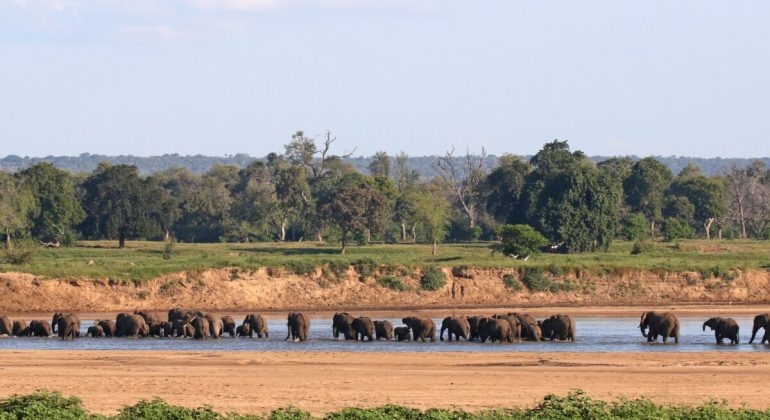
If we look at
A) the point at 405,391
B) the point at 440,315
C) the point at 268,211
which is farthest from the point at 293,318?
the point at 268,211

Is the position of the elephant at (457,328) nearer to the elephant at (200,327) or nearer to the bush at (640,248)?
the elephant at (200,327)

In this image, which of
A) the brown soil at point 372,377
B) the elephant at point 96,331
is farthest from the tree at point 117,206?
the brown soil at point 372,377

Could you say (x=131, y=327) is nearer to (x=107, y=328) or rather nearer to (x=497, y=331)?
(x=107, y=328)

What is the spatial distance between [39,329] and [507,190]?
57.8 metres

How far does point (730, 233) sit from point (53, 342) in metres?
77.6

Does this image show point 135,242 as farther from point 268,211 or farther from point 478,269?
point 478,269

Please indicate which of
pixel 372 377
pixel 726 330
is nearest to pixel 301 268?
pixel 726 330

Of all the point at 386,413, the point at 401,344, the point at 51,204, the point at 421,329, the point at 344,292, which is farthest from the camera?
the point at 51,204

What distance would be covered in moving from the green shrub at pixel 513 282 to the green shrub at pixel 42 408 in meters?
44.8

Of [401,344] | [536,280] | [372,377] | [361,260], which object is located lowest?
[372,377]

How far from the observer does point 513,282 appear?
217 ft

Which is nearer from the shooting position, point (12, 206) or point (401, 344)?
point (401, 344)

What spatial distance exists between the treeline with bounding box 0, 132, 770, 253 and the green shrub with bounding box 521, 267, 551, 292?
21.0 m

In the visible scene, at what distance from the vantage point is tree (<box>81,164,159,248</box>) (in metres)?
95.9
